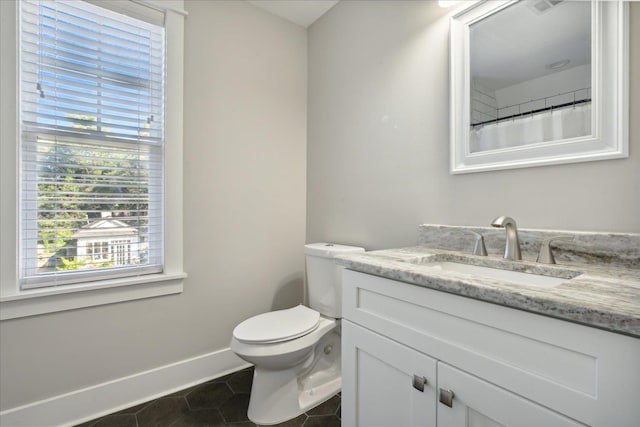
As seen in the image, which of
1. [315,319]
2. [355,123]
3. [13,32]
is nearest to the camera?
[13,32]

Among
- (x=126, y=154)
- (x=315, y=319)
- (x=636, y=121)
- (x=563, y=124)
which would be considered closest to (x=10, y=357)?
(x=126, y=154)

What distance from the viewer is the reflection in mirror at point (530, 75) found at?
3.35ft

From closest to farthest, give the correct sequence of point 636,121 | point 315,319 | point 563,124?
point 636,121, point 563,124, point 315,319

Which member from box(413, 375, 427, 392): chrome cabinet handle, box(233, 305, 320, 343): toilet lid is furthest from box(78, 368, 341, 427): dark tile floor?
box(413, 375, 427, 392): chrome cabinet handle

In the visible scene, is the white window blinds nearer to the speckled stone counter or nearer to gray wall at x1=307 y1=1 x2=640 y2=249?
gray wall at x1=307 y1=1 x2=640 y2=249

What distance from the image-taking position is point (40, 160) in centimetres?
138

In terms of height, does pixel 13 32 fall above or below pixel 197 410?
above

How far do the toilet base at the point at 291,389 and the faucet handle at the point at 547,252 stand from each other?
115 centimetres

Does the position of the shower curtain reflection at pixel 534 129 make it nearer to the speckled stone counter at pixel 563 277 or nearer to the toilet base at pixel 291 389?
the speckled stone counter at pixel 563 277

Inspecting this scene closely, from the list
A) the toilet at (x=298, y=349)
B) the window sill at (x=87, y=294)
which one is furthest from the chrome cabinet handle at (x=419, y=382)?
the window sill at (x=87, y=294)

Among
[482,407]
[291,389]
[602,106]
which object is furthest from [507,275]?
[291,389]

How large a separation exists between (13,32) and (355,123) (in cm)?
168

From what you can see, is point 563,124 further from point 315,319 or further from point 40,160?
point 40,160

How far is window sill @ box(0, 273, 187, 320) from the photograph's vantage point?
131 cm
